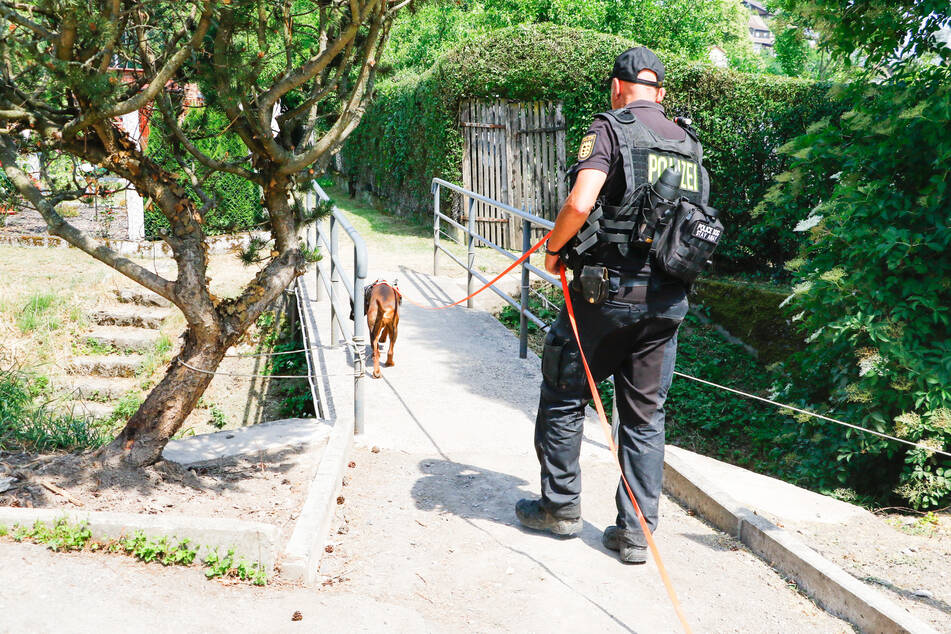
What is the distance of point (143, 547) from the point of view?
3057mm

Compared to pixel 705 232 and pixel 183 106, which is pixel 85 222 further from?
pixel 705 232

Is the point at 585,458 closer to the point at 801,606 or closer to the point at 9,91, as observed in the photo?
the point at 801,606

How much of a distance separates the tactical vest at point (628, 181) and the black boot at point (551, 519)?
116cm

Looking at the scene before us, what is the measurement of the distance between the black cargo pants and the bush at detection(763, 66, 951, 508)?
8.10 feet

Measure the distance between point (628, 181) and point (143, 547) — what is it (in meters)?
2.41

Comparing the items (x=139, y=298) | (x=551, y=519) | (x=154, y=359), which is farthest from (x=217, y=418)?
(x=551, y=519)

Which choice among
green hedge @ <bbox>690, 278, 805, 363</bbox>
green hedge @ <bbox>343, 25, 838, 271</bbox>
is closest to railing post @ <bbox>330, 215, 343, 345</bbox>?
green hedge @ <bbox>343, 25, 838, 271</bbox>

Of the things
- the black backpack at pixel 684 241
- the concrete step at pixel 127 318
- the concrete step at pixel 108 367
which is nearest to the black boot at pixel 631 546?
the black backpack at pixel 684 241

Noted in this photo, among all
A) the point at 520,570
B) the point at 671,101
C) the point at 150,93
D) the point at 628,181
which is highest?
the point at 671,101

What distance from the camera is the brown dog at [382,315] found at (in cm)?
609

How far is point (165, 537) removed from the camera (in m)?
3.10

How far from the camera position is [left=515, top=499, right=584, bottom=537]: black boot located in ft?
11.6

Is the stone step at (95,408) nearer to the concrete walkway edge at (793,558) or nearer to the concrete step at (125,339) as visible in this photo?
the concrete step at (125,339)

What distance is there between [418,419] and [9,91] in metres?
2.94
